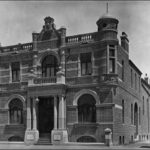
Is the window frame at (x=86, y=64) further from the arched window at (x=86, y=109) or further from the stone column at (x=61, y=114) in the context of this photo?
the stone column at (x=61, y=114)

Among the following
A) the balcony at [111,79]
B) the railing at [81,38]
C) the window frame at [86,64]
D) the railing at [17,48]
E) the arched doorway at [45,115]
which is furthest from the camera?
the railing at [17,48]

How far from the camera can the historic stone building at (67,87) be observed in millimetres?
27078

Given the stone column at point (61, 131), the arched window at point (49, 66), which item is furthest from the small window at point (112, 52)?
the stone column at point (61, 131)

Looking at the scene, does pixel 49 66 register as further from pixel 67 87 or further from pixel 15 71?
pixel 15 71

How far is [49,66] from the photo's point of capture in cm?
3036

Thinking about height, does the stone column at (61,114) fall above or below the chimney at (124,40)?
below

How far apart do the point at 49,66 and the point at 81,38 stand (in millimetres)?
4235

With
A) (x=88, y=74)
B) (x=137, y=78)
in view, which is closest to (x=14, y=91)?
(x=88, y=74)

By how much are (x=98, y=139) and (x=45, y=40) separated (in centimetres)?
1088

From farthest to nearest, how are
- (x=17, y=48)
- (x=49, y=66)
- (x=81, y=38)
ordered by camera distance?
(x=17, y=48) → (x=49, y=66) → (x=81, y=38)

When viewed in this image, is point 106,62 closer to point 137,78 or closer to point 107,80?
point 107,80

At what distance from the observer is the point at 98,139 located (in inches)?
1051

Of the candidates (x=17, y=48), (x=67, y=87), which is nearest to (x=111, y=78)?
(x=67, y=87)

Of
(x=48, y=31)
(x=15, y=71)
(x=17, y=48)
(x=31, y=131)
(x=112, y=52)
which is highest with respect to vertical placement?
(x=48, y=31)
